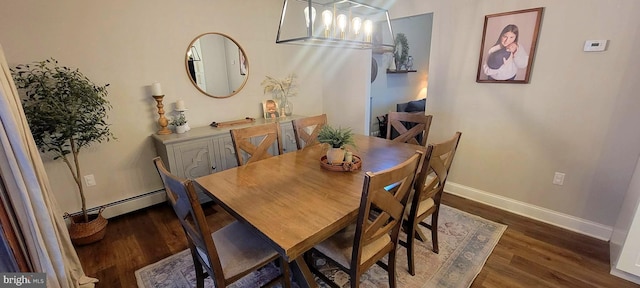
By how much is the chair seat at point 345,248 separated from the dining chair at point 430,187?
11.9 inches

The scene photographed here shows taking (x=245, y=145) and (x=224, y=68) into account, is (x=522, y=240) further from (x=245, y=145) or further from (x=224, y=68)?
(x=224, y=68)

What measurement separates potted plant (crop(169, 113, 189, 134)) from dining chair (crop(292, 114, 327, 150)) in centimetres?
125

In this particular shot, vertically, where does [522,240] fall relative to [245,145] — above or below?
below

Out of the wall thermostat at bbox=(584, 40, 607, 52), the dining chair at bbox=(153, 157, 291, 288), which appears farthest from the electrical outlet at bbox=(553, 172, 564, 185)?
the dining chair at bbox=(153, 157, 291, 288)

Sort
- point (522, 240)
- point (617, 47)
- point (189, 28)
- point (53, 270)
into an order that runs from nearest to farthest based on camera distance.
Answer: point (53, 270) → point (617, 47) → point (522, 240) → point (189, 28)

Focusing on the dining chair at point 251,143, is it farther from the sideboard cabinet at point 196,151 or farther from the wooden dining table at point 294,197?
the sideboard cabinet at point 196,151

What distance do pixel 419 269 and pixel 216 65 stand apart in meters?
2.87

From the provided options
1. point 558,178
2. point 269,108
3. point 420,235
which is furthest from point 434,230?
point 269,108

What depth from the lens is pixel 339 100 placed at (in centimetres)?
411

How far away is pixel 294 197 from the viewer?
4.67ft

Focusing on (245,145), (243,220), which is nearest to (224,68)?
(245,145)

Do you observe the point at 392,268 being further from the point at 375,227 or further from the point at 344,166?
the point at 344,166

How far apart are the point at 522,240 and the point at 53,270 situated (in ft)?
10.7

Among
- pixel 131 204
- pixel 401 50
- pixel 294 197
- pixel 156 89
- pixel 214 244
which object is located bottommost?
pixel 131 204
